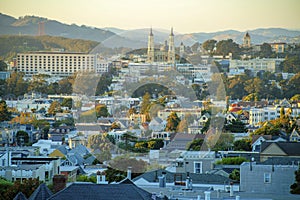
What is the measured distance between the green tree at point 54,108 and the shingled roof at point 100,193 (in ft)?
132

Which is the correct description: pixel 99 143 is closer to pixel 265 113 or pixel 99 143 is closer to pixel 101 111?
pixel 101 111

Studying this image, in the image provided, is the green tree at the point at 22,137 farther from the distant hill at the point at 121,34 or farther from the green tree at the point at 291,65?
the green tree at the point at 291,65

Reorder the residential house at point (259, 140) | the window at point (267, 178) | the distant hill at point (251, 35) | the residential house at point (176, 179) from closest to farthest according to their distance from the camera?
the window at point (267, 178) → the residential house at point (176, 179) → the residential house at point (259, 140) → the distant hill at point (251, 35)

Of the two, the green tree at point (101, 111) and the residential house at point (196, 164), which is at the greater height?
the residential house at point (196, 164)

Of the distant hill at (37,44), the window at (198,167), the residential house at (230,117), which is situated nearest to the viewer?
the window at (198,167)

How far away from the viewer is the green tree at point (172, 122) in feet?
119

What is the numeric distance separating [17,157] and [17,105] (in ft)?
115

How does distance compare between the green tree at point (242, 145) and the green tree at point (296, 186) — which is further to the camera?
the green tree at point (242, 145)

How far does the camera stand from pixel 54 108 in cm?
5281

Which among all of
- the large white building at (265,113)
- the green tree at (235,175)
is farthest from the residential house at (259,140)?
the large white building at (265,113)

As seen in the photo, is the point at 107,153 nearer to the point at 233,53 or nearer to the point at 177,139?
the point at 177,139

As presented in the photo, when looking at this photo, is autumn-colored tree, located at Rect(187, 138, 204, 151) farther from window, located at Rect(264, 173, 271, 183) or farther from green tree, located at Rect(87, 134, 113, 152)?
window, located at Rect(264, 173, 271, 183)

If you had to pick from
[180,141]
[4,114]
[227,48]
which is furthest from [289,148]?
[227,48]

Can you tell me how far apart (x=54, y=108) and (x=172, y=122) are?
16424 mm
